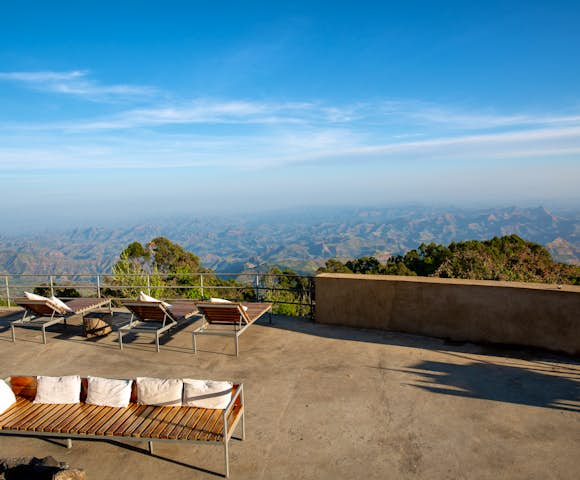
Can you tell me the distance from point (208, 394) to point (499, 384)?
3600 mm

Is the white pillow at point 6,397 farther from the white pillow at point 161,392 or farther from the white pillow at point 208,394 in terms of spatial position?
the white pillow at point 208,394

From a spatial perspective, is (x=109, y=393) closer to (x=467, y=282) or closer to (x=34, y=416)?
(x=34, y=416)

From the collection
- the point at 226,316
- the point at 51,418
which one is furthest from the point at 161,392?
the point at 226,316

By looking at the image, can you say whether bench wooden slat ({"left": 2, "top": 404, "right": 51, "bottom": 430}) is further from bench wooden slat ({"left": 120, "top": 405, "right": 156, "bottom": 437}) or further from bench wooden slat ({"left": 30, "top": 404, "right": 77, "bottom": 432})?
bench wooden slat ({"left": 120, "top": 405, "right": 156, "bottom": 437})

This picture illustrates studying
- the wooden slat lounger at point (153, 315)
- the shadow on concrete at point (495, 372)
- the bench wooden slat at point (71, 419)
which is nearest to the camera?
the bench wooden slat at point (71, 419)

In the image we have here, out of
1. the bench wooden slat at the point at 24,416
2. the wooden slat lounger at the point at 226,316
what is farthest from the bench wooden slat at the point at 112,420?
the wooden slat lounger at the point at 226,316

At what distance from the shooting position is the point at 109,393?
3.94 metres

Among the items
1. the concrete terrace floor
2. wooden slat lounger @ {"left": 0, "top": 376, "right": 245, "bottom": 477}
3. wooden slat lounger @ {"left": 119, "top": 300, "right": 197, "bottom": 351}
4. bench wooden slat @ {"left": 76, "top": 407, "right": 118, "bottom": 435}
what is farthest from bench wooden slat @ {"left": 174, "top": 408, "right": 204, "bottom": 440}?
wooden slat lounger @ {"left": 119, "top": 300, "right": 197, "bottom": 351}

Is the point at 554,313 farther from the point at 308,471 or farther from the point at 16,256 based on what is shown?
the point at 16,256

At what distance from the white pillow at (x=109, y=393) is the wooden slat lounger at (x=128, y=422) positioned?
0.16ft

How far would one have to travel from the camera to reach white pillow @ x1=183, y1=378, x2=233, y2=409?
3814 millimetres

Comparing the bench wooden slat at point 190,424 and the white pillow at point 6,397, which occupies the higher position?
the white pillow at point 6,397

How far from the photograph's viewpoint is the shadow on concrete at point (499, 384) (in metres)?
4.77

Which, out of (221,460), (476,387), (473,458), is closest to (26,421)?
(221,460)
